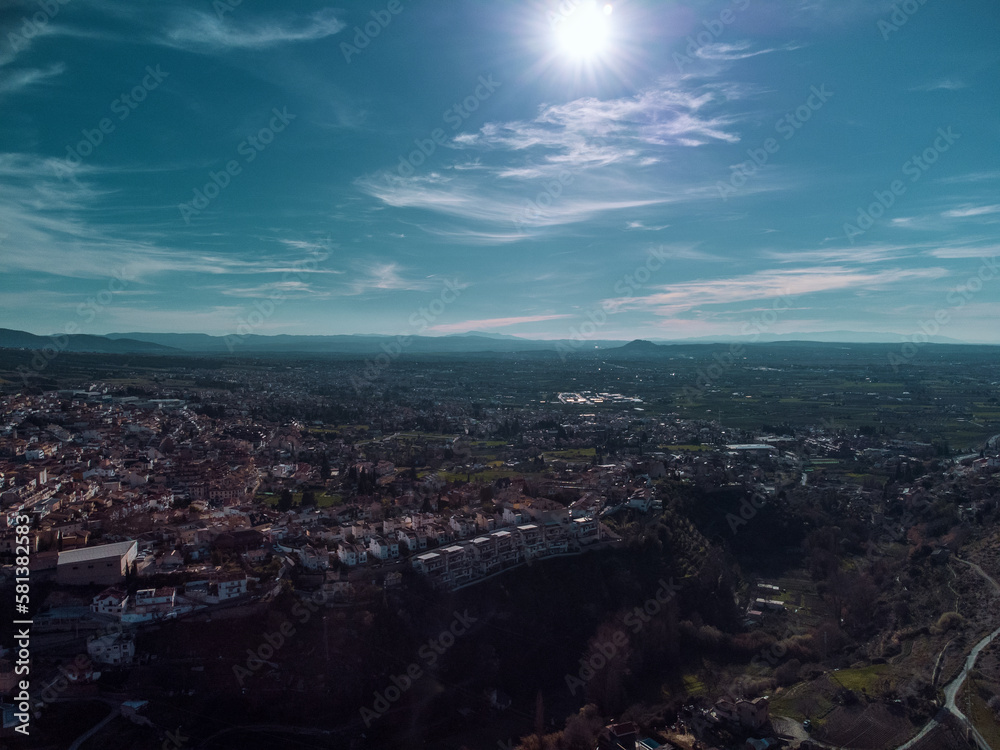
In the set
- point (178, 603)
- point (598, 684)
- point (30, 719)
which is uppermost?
point (178, 603)

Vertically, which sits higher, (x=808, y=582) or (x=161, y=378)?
(x=161, y=378)

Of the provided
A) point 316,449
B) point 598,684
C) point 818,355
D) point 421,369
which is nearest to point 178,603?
point 598,684

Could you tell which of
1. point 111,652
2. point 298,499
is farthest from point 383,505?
point 111,652

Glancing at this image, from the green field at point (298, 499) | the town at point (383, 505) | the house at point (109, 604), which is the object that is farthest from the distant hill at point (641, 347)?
the house at point (109, 604)

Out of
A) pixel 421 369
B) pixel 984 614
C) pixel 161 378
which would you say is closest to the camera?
pixel 984 614

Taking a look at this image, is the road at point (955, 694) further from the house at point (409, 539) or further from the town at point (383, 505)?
the house at point (409, 539)

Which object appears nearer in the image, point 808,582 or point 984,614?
point 984,614

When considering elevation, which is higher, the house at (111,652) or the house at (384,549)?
the house at (384,549)

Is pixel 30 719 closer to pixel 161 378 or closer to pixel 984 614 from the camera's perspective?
pixel 984 614

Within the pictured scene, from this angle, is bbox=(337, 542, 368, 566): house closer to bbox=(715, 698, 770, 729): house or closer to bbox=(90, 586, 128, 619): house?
bbox=(90, 586, 128, 619): house
